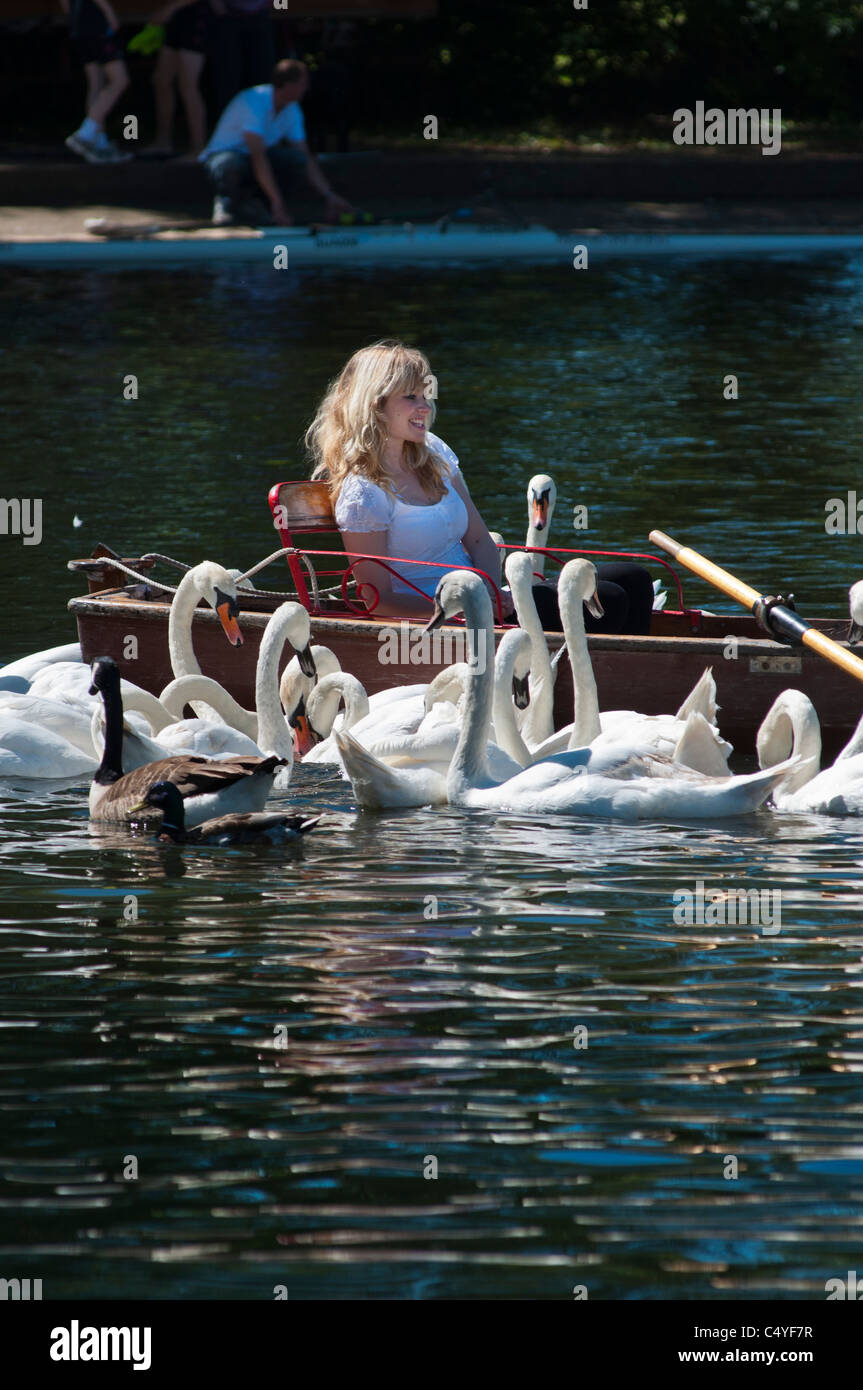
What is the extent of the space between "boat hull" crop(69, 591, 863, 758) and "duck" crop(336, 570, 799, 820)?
87 cm

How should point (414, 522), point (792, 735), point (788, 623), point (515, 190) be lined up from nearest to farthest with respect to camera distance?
point (792, 735)
point (788, 623)
point (414, 522)
point (515, 190)

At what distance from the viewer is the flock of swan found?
752cm

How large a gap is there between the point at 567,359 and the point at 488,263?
18.4ft

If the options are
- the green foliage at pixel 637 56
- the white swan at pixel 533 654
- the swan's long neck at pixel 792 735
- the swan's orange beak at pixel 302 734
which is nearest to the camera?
the swan's long neck at pixel 792 735

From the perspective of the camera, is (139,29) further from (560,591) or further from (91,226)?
(560,591)

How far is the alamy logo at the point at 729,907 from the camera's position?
6551 mm

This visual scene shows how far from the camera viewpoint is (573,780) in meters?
7.52

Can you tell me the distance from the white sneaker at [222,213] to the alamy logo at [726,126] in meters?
7.93

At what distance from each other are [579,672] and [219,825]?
4.96 ft


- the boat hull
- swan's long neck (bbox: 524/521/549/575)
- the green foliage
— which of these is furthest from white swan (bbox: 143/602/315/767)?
the green foliage

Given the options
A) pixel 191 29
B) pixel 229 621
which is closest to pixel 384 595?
pixel 229 621

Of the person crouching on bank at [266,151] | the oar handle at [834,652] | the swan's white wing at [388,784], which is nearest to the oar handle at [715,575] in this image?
the oar handle at [834,652]

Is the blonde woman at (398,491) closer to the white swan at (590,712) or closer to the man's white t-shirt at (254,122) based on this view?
the white swan at (590,712)
